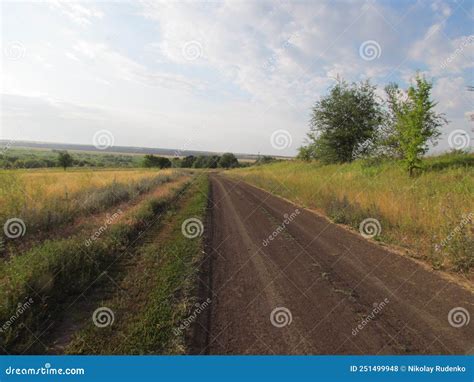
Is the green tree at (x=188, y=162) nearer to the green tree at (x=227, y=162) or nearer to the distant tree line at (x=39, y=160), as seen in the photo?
the green tree at (x=227, y=162)

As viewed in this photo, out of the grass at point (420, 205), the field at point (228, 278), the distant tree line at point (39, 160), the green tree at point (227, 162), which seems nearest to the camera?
Answer: the field at point (228, 278)

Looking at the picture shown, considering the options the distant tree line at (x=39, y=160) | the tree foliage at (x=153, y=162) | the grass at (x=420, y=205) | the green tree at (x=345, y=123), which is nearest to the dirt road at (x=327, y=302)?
the grass at (x=420, y=205)

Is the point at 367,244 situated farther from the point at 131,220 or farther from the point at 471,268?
the point at 131,220

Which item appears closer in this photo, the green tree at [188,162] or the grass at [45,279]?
the grass at [45,279]

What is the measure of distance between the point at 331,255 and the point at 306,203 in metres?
8.13

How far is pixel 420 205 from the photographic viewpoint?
8.39 metres

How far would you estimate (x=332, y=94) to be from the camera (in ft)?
89.7

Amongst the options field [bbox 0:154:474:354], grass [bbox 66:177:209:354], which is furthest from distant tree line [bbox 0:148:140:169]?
grass [bbox 66:177:209:354]

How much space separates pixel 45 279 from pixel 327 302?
14.8 ft

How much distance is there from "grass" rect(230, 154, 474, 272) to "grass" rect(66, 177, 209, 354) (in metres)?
5.22

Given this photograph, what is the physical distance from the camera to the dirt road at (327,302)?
10.6ft

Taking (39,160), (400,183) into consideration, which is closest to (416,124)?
(400,183)

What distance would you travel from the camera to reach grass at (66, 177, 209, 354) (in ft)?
10.6

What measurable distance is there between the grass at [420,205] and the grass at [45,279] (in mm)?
7079
